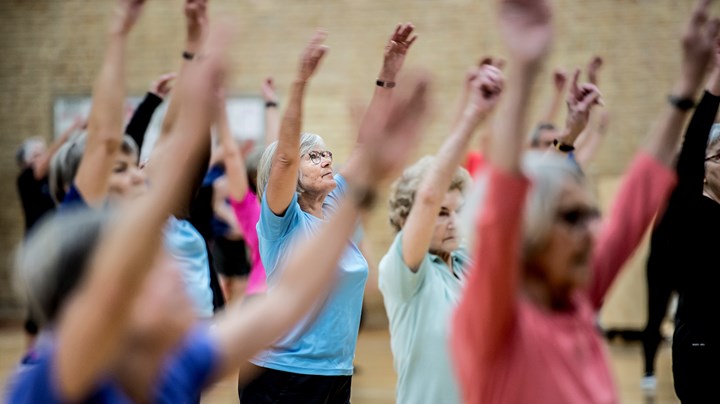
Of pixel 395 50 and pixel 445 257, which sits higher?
pixel 395 50

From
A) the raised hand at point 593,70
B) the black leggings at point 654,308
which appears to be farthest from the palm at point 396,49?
the black leggings at point 654,308

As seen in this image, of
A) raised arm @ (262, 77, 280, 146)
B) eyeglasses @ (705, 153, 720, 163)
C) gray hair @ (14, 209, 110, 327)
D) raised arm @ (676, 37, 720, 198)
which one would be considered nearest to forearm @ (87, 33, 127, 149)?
gray hair @ (14, 209, 110, 327)

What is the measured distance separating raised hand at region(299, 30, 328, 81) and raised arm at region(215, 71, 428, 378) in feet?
3.50

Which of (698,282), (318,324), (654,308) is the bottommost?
(654,308)

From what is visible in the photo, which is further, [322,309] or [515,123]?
[322,309]

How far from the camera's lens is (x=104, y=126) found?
2.26 meters

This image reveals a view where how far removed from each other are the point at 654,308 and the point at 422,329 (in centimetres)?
361

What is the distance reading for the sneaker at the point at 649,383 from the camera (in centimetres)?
564

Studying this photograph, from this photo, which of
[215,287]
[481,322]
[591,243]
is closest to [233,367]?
[481,322]

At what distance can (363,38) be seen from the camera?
9086mm

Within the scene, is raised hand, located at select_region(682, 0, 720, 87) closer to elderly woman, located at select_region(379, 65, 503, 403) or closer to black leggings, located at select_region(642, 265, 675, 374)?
elderly woman, located at select_region(379, 65, 503, 403)

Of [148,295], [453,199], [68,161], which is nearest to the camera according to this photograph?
[148,295]

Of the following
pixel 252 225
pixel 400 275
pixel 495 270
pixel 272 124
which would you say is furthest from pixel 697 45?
pixel 252 225

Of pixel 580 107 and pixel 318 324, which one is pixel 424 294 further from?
pixel 580 107
